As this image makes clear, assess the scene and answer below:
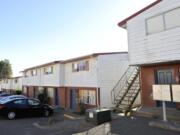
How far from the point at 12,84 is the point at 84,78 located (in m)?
32.4

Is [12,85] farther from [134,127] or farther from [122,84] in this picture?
[134,127]

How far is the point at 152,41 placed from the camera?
1209 centimetres

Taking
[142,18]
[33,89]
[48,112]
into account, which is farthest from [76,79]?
[33,89]

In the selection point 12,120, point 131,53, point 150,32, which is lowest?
point 12,120

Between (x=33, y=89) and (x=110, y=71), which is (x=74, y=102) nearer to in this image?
(x=110, y=71)

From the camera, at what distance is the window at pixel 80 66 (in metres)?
19.5

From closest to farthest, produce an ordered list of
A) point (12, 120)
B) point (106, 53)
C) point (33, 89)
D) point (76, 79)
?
1. point (12, 120)
2. point (106, 53)
3. point (76, 79)
4. point (33, 89)

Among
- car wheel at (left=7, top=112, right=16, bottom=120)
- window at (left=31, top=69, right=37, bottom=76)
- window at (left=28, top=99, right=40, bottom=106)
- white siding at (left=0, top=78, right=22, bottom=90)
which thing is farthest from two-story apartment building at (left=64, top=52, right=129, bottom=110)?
white siding at (left=0, top=78, right=22, bottom=90)

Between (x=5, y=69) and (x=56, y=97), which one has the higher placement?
(x=5, y=69)

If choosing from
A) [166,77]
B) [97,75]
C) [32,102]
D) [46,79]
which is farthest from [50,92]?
[166,77]

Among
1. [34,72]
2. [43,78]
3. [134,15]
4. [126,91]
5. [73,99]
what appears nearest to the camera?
[134,15]

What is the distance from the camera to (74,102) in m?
22.4

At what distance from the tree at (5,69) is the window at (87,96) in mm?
52614

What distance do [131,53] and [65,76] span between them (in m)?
11.6
